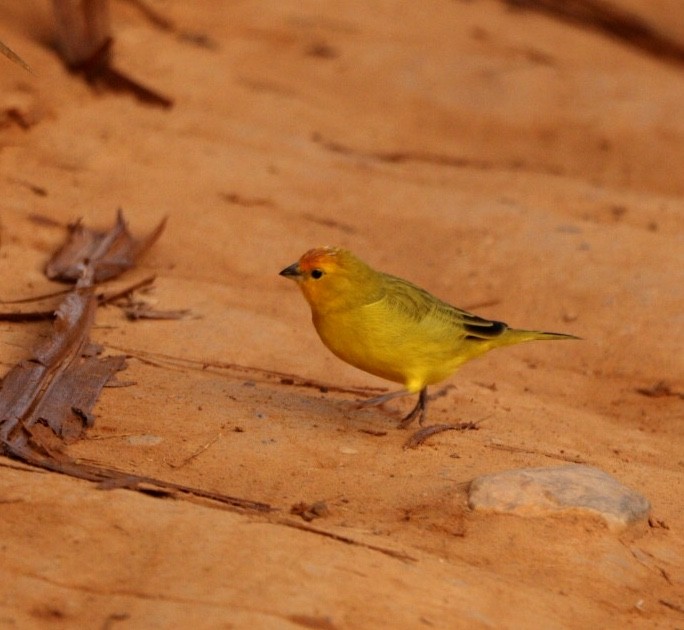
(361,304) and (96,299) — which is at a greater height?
(361,304)

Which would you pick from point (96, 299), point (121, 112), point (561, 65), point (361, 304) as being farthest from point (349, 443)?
point (561, 65)

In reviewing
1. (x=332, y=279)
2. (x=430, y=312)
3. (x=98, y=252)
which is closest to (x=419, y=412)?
(x=430, y=312)

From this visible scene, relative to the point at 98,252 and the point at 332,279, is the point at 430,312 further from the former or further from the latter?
the point at 98,252

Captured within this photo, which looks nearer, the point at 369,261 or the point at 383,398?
the point at 383,398

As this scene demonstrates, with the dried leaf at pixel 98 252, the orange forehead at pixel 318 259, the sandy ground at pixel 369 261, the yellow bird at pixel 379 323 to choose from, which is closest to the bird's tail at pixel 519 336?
the yellow bird at pixel 379 323

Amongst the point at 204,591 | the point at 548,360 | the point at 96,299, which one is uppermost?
the point at 204,591

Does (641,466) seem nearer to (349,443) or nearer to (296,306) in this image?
(349,443)

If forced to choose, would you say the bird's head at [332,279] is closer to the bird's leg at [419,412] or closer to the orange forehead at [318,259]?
the orange forehead at [318,259]

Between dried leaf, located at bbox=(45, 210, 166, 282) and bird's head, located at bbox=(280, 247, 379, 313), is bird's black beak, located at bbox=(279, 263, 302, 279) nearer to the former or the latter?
bird's head, located at bbox=(280, 247, 379, 313)
